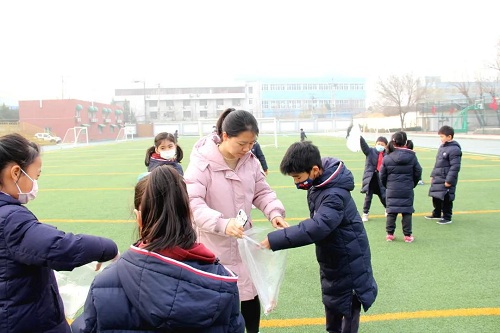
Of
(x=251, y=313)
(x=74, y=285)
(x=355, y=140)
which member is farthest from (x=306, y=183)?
Result: (x=355, y=140)

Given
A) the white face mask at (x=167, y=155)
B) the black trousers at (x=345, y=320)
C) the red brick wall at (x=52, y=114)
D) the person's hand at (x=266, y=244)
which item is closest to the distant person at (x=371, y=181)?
the white face mask at (x=167, y=155)

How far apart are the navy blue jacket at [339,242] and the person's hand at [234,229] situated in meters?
0.48

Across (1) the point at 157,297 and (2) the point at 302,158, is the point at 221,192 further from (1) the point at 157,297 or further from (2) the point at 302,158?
(1) the point at 157,297

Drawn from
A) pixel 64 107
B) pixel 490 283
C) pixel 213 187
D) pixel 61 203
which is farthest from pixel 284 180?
pixel 64 107

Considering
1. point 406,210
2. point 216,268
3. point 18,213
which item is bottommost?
point 406,210

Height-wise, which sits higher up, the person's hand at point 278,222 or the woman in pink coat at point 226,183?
the woman in pink coat at point 226,183

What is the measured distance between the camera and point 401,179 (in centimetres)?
554

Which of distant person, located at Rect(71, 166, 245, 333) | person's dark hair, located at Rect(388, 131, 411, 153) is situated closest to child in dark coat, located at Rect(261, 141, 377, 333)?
distant person, located at Rect(71, 166, 245, 333)

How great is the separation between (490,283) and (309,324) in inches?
78.8

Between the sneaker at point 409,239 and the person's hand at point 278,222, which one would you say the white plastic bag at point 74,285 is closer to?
the person's hand at point 278,222

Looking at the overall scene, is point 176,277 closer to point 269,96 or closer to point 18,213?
point 18,213

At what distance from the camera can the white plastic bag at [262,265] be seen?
8.32ft

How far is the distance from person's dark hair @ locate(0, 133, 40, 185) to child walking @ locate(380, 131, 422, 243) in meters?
4.59

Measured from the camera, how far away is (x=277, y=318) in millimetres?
3496
